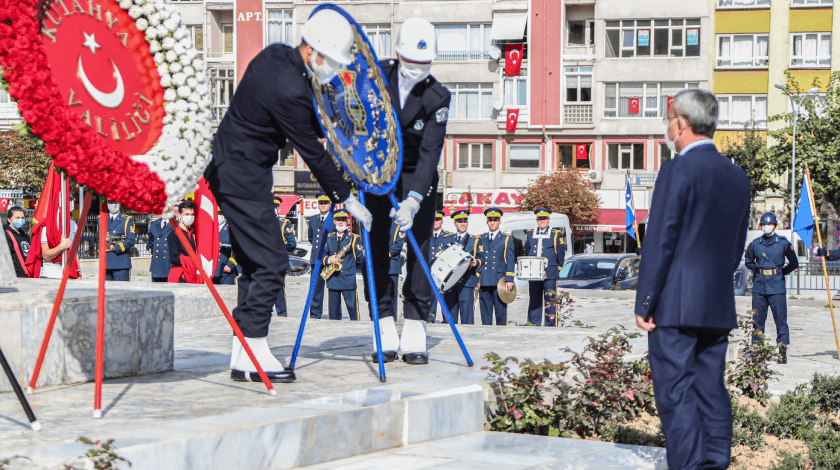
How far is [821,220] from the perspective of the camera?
46.8 meters

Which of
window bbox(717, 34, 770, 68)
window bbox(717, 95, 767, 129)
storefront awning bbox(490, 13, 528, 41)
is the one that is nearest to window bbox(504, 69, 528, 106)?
storefront awning bbox(490, 13, 528, 41)

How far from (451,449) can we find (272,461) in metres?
1.04

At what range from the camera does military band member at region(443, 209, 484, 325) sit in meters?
15.2

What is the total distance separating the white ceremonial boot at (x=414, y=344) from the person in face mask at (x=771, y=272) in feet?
26.5

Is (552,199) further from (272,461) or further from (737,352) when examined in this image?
(272,461)

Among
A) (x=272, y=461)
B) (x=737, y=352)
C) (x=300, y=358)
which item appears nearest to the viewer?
(x=272, y=461)

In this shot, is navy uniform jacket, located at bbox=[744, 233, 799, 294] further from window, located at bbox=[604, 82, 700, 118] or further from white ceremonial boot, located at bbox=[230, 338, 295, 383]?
window, located at bbox=[604, 82, 700, 118]

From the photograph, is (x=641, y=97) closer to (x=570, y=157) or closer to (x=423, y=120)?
(x=570, y=157)

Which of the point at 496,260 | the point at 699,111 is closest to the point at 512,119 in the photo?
the point at 496,260

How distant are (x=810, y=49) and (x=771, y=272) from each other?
1454 inches

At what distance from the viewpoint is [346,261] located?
15.5m

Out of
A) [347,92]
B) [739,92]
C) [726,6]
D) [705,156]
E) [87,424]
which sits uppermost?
[726,6]

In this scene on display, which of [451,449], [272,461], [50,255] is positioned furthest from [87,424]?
[50,255]

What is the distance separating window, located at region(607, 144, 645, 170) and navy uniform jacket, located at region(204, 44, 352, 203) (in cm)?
4277
